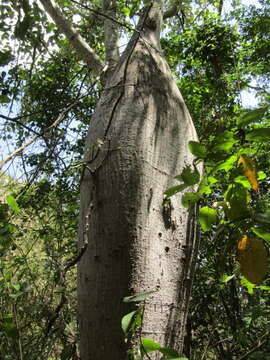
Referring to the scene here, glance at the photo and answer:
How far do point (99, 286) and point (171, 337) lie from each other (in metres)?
0.23

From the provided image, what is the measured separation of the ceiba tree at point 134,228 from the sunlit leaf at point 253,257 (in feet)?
1.03

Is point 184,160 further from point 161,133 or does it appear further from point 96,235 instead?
point 96,235

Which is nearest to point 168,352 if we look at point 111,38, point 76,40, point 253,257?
point 253,257

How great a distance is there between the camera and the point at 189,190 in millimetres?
1001

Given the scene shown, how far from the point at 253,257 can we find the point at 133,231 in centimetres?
37

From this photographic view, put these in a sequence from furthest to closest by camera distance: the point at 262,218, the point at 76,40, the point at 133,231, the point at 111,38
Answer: the point at 76,40 → the point at 111,38 → the point at 133,231 → the point at 262,218

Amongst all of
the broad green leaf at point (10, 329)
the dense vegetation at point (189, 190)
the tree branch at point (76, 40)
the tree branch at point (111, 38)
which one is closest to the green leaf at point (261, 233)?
the dense vegetation at point (189, 190)

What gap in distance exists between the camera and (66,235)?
3314 mm

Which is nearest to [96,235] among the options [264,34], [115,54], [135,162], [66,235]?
[135,162]

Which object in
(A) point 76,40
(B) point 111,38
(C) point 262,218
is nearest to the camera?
(C) point 262,218

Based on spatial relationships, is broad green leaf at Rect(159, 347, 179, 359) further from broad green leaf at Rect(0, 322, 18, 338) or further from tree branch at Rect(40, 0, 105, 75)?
tree branch at Rect(40, 0, 105, 75)

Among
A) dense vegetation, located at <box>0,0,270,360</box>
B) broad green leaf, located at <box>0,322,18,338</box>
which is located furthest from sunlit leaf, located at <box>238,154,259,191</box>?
broad green leaf, located at <box>0,322,18,338</box>

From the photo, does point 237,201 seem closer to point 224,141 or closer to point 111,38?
point 224,141

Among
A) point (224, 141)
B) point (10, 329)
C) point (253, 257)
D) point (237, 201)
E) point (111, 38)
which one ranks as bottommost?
point (10, 329)
